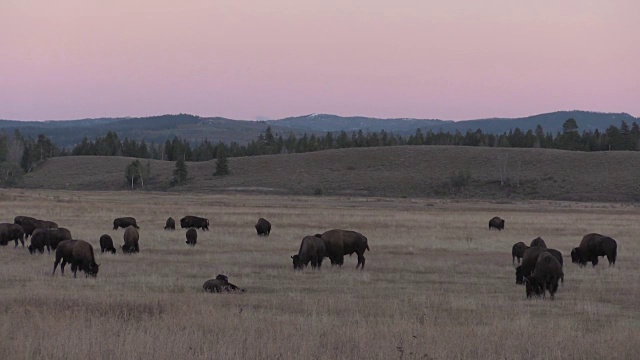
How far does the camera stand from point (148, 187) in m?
119

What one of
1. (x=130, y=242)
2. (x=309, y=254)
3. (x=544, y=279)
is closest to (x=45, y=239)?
(x=130, y=242)

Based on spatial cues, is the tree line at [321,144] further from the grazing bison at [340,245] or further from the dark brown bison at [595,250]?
the dark brown bison at [595,250]

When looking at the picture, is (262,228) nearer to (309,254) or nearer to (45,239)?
(45,239)

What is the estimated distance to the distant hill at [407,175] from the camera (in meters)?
105

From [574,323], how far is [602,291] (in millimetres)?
5350

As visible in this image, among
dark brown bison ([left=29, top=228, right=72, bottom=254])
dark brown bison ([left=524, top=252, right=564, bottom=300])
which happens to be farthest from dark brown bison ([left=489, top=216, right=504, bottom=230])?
dark brown bison ([left=524, top=252, right=564, bottom=300])

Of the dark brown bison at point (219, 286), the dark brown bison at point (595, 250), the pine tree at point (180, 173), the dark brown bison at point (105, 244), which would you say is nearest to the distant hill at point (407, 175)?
the pine tree at point (180, 173)

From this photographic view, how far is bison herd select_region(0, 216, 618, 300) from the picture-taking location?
17.8m

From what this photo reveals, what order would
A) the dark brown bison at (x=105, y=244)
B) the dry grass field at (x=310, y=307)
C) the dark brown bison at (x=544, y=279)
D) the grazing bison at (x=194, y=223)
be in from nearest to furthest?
the dry grass field at (x=310, y=307), the dark brown bison at (x=544, y=279), the dark brown bison at (x=105, y=244), the grazing bison at (x=194, y=223)

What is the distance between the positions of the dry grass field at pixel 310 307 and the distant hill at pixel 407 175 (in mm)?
74938

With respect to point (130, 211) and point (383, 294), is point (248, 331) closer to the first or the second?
point (383, 294)

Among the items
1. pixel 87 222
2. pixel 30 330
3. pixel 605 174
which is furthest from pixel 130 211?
pixel 605 174

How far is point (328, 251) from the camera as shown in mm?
24422

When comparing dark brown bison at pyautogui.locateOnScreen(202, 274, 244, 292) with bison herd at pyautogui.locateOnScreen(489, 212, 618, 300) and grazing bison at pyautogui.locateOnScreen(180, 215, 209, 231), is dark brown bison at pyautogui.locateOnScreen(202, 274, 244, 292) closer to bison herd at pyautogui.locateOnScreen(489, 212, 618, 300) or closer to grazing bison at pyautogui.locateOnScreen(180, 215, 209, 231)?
bison herd at pyautogui.locateOnScreen(489, 212, 618, 300)
